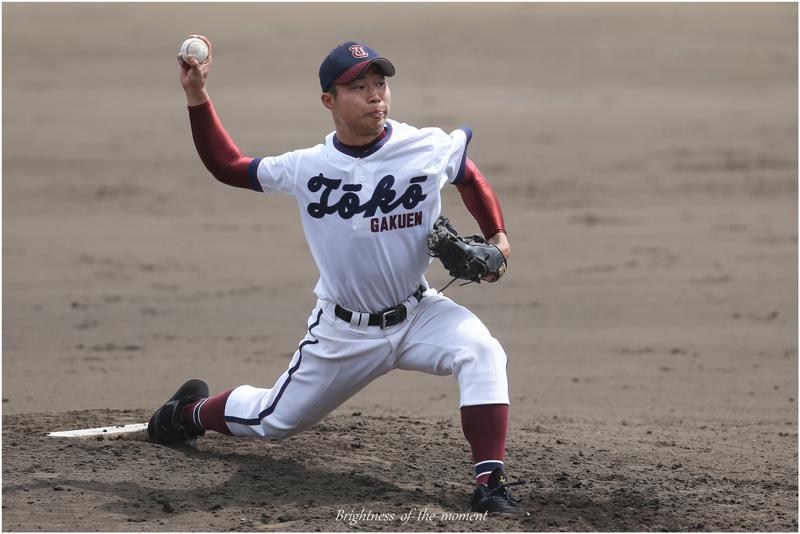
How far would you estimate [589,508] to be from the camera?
3.85m

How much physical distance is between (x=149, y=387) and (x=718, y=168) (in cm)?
982

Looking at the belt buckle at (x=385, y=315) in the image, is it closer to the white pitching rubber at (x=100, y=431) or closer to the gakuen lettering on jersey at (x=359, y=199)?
the gakuen lettering on jersey at (x=359, y=199)

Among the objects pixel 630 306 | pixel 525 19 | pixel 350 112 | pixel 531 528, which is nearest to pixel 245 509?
pixel 531 528

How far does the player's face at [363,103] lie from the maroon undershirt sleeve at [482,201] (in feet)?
1.65

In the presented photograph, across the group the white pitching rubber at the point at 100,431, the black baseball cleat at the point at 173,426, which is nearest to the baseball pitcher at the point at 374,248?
the black baseball cleat at the point at 173,426

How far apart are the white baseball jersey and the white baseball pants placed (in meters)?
0.11

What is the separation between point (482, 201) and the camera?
415 centimetres

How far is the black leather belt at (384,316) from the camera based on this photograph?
12.9 ft

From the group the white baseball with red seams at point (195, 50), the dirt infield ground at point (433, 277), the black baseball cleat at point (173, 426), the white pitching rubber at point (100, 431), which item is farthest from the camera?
the white pitching rubber at point (100, 431)

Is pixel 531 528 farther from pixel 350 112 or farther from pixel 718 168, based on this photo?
pixel 718 168

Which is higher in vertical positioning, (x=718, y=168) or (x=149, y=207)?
(x=718, y=168)

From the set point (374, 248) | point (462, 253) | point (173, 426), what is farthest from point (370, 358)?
point (173, 426)

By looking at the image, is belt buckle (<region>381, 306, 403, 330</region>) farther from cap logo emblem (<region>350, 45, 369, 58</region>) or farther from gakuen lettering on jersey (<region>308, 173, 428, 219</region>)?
cap logo emblem (<region>350, 45, 369, 58</region>)

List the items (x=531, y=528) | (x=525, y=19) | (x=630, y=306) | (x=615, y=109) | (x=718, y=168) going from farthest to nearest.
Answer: (x=525, y=19) → (x=615, y=109) → (x=718, y=168) → (x=630, y=306) → (x=531, y=528)
